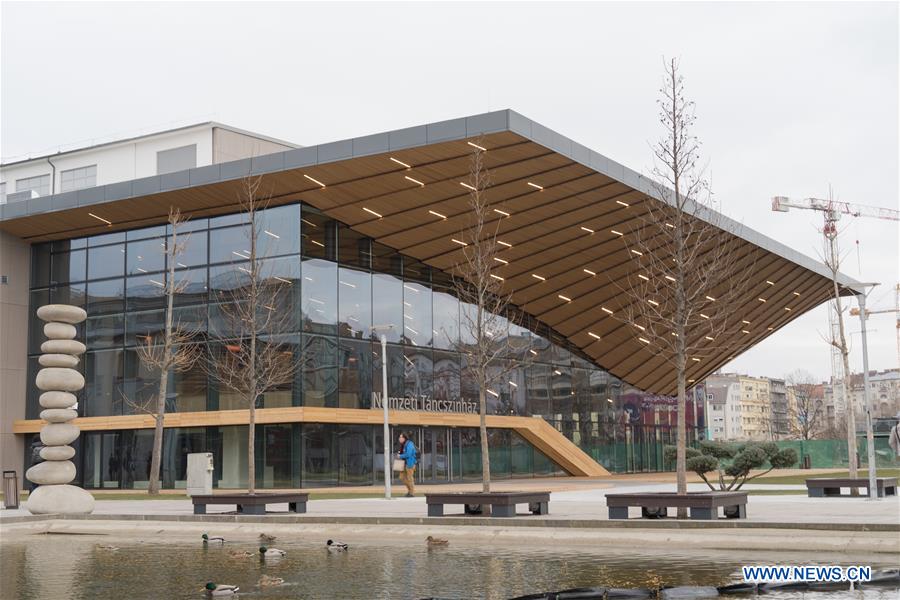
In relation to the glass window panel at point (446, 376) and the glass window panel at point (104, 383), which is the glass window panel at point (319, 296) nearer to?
the glass window panel at point (446, 376)

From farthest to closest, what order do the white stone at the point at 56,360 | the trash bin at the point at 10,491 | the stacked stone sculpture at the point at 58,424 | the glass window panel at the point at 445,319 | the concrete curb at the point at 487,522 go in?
the glass window panel at the point at 445,319
the trash bin at the point at 10,491
the white stone at the point at 56,360
the stacked stone sculpture at the point at 58,424
the concrete curb at the point at 487,522

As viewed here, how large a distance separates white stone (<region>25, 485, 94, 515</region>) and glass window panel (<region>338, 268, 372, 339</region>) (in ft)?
51.1

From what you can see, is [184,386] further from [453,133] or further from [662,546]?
[662,546]

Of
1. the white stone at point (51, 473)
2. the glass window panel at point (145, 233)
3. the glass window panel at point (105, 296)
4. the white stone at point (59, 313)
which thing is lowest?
the white stone at point (51, 473)

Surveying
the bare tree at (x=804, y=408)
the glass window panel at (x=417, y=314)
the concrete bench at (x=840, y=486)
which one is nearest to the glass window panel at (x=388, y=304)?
the glass window panel at (x=417, y=314)

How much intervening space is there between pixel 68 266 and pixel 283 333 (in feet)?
40.0

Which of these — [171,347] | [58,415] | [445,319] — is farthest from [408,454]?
[445,319]

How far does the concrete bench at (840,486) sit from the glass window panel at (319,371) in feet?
57.6

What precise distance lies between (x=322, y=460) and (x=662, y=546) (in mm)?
23666

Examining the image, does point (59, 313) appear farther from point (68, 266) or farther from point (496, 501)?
point (68, 266)

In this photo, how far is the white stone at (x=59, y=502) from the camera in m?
24.2

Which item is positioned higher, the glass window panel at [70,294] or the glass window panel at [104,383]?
the glass window panel at [70,294]

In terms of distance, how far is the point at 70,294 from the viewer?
43812mm

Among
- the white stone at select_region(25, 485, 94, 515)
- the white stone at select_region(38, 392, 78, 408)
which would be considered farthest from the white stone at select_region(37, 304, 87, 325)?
the white stone at select_region(25, 485, 94, 515)
